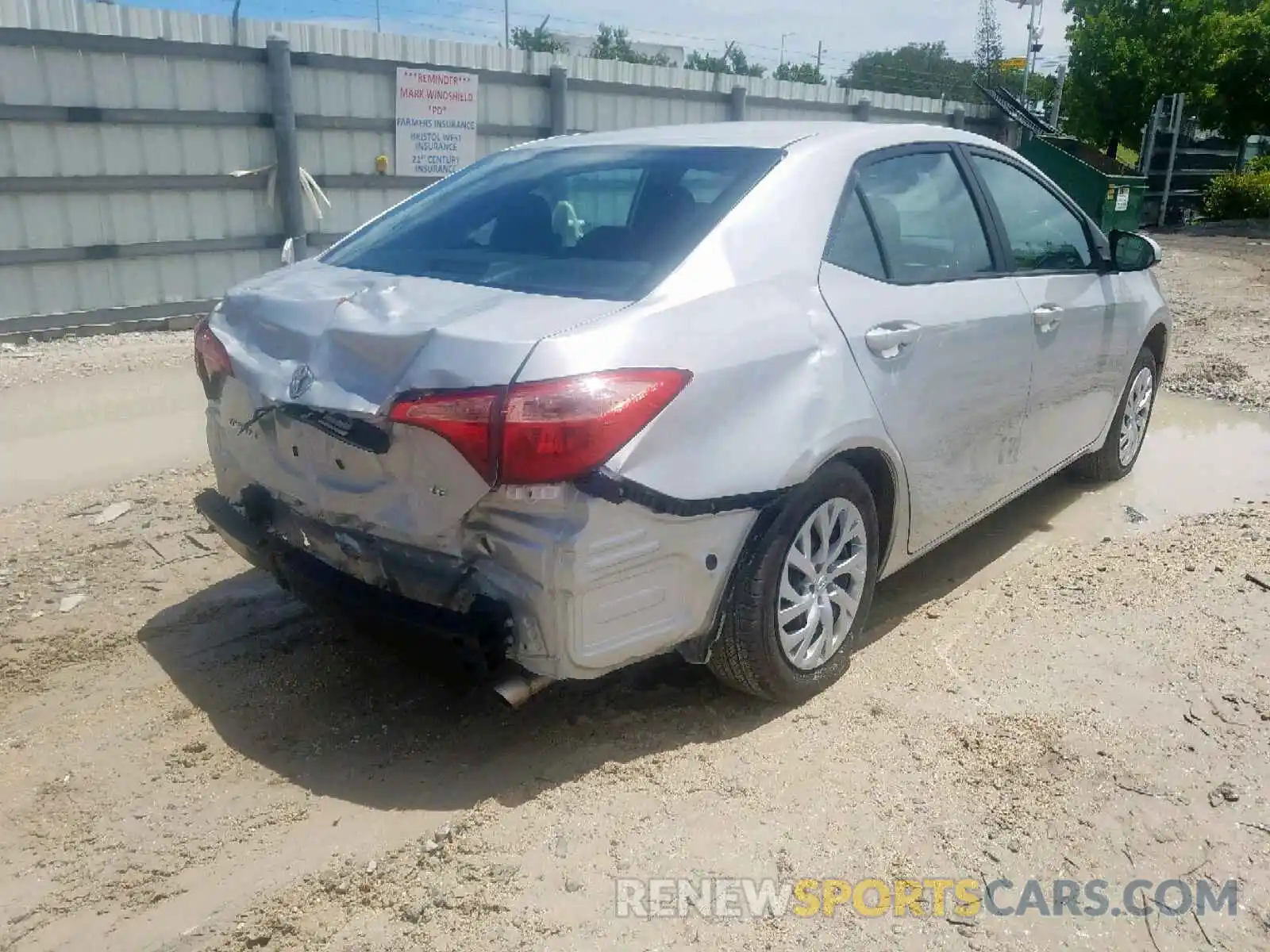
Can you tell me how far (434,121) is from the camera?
1044 centimetres

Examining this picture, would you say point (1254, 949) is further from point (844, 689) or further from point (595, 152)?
point (595, 152)

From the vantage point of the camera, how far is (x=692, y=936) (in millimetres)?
2334

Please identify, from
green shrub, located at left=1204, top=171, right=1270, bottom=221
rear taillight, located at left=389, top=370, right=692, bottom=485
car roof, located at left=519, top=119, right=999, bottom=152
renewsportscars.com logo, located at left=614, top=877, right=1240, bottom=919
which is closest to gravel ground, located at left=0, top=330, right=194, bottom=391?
car roof, located at left=519, top=119, right=999, bottom=152

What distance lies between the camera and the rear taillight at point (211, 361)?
3125 mm

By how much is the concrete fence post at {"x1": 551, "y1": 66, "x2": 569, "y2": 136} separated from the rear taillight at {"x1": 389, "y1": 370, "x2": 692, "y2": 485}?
920 centimetres

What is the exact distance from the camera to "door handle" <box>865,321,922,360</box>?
126 inches

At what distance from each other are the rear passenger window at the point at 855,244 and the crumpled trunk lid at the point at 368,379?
901mm

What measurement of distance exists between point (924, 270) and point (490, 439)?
1806 millimetres

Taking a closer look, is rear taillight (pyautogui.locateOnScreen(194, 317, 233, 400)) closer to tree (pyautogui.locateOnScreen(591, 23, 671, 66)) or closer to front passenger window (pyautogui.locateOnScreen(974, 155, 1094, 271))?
front passenger window (pyautogui.locateOnScreen(974, 155, 1094, 271))

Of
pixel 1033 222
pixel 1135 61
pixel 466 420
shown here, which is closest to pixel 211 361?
pixel 466 420

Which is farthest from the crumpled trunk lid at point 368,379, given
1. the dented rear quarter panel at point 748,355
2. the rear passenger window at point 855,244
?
the rear passenger window at point 855,244

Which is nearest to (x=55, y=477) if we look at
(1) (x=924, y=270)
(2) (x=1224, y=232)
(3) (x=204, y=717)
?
(3) (x=204, y=717)

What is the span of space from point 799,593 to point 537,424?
3.55 ft

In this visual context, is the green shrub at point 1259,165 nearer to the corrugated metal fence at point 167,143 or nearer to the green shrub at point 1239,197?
the green shrub at point 1239,197
